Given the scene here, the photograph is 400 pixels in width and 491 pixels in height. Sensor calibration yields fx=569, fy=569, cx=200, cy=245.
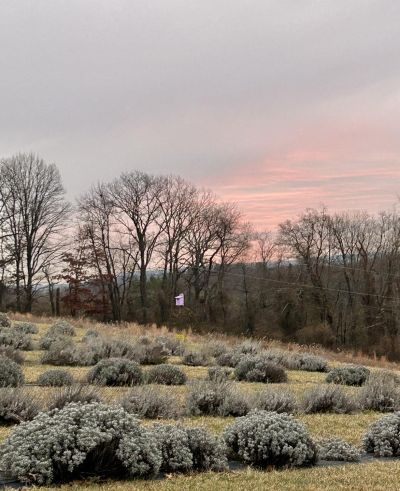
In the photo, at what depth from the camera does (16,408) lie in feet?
22.9

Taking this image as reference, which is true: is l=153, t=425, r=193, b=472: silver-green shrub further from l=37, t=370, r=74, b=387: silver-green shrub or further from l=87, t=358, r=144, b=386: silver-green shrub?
l=87, t=358, r=144, b=386: silver-green shrub

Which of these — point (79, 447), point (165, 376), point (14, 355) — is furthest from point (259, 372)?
point (79, 447)

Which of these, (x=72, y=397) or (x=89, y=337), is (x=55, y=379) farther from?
(x=89, y=337)

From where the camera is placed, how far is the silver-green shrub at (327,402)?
9000mm

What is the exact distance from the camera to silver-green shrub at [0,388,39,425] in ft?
22.5

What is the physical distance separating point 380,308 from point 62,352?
39245 mm

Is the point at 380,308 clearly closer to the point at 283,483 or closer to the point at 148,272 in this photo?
the point at 148,272

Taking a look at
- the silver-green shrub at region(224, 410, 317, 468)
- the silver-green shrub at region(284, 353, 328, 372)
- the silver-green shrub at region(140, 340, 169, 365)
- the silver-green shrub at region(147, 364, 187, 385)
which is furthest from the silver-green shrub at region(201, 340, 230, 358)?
the silver-green shrub at region(224, 410, 317, 468)

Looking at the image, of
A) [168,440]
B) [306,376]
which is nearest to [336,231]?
[306,376]

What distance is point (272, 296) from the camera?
173 ft

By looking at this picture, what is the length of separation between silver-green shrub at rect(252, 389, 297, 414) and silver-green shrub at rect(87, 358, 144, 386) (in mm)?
3207

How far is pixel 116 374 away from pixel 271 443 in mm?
5641

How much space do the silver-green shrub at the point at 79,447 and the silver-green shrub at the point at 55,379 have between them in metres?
4.86

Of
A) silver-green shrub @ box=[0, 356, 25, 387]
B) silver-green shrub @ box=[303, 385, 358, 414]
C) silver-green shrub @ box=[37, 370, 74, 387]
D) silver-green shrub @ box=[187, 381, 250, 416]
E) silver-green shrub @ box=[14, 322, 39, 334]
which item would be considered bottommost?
silver-green shrub @ box=[303, 385, 358, 414]
